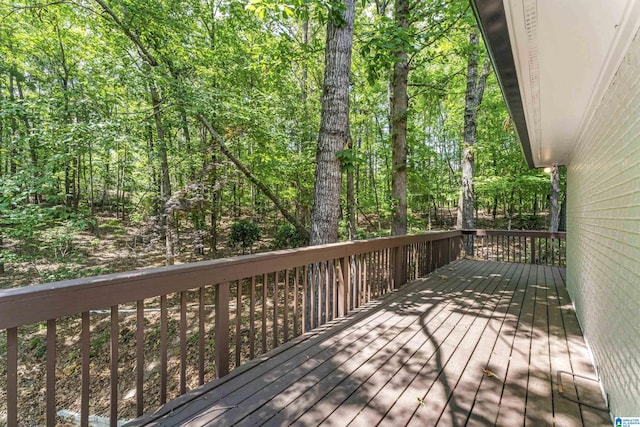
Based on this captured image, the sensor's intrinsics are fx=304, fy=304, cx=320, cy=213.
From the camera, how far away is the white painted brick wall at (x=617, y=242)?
150cm

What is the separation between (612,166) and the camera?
2051 mm

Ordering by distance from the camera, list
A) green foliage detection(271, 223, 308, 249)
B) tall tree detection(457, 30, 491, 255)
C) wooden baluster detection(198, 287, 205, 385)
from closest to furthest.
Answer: wooden baluster detection(198, 287, 205, 385) → tall tree detection(457, 30, 491, 255) → green foliage detection(271, 223, 308, 249)

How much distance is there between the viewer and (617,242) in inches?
75.2

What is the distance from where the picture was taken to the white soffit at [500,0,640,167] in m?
1.29

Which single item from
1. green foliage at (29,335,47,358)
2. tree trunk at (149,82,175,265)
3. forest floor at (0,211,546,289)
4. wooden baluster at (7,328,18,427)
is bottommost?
green foliage at (29,335,47,358)

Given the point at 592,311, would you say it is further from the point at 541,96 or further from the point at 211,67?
the point at 211,67

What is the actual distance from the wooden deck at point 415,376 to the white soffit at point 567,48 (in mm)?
2033

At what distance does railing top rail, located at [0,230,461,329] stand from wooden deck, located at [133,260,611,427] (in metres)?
0.69

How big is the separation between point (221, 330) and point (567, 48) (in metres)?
2.71

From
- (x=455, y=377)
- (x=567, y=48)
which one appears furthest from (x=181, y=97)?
(x=455, y=377)

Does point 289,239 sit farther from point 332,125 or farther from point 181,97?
point 332,125

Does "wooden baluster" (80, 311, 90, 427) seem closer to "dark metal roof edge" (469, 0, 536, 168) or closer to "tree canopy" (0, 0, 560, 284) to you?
"dark metal roof edge" (469, 0, 536, 168)

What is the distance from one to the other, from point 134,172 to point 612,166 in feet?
32.4

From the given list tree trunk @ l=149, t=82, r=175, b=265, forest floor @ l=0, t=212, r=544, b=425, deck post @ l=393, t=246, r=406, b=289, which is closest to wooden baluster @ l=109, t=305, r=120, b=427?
forest floor @ l=0, t=212, r=544, b=425
